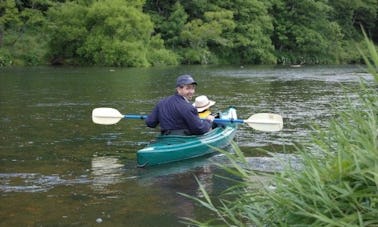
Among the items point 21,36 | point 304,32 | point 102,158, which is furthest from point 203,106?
point 304,32

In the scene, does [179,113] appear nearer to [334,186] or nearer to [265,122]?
[265,122]

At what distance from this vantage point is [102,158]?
28.0 feet

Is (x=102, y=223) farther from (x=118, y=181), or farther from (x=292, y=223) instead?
(x=292, y=223)

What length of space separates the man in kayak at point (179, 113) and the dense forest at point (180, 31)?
2474cm

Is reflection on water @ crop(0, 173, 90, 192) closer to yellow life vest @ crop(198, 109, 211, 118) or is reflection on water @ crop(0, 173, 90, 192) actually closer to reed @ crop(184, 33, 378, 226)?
yellow life vest @ crop(198, 109, 211, 118)

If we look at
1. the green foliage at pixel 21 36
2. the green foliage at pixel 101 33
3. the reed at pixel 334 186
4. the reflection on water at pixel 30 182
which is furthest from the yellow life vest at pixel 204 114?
the green foliage at pixel 21 36

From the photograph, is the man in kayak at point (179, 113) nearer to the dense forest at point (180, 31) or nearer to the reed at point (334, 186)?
the reed at point (334, 186)

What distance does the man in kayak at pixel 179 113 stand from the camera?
26.1 ft

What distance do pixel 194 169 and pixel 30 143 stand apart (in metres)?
3.36

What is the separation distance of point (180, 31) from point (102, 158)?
3616cm

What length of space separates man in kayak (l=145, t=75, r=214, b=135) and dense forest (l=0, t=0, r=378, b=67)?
24737 mm

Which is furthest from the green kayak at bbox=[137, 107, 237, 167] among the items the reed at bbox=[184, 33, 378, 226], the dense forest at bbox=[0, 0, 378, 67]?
the dense forest at bbox=[0, 0, 378, 67]

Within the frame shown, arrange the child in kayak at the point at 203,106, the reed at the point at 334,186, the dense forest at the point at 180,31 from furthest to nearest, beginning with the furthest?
the dense forest at the point at 180,31
the child in kayak at the point at 203,106
the reed at the point at 334,186

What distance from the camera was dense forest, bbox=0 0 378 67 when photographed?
36.5m
